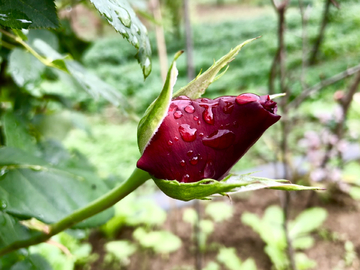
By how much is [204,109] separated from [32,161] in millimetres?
239

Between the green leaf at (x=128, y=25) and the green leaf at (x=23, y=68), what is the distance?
284 mm

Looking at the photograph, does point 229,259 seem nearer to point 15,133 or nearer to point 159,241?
point 159,241

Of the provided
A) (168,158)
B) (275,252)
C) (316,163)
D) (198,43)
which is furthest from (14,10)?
(198,43)

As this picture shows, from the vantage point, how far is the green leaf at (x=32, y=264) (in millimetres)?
368

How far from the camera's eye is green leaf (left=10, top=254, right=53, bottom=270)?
0.37 metres

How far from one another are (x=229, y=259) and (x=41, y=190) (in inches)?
43.0

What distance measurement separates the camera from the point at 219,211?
5.08ft

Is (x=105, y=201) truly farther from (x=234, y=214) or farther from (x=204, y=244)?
(x=234, y=214)

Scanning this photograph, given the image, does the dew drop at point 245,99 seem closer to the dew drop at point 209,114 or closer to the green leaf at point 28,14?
the dew drop at point 209,114

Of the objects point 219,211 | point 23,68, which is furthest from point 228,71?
point 23,68

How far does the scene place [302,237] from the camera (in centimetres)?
141

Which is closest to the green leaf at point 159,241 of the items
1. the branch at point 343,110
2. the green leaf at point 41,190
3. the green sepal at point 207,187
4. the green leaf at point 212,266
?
the green leaf at point 212,266

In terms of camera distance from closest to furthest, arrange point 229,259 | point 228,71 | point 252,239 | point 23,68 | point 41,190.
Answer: point 41,190, point 23,68, point 229,259, point 252,239, point 228,71

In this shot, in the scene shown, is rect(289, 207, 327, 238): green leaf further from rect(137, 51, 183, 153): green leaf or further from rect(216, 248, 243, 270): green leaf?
rect(137, 51, 183, 153): green leaf
